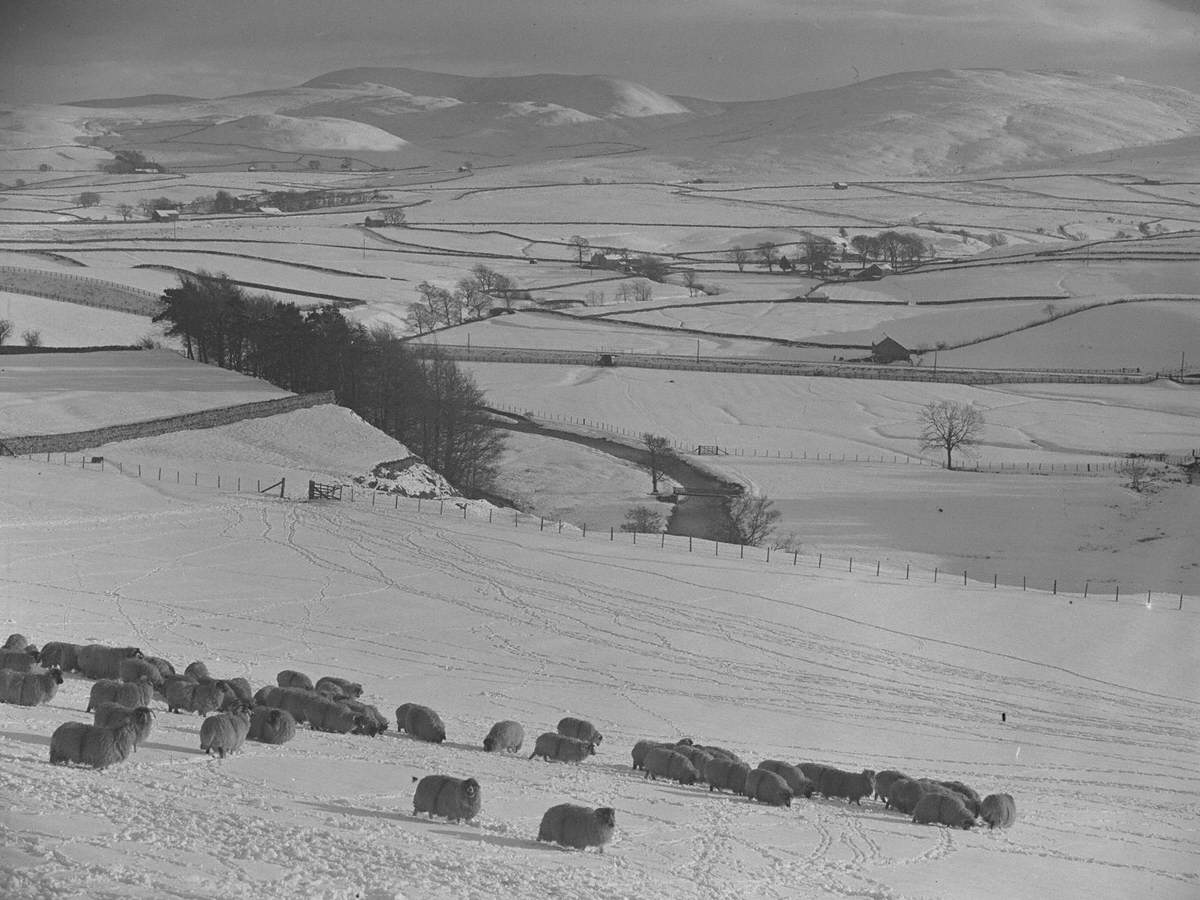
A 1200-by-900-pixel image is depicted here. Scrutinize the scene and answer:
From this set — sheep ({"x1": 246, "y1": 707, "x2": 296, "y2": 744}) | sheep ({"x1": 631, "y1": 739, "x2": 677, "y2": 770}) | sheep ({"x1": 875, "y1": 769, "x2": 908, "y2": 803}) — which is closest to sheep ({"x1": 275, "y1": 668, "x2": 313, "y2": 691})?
sheep ({"x1": 246, "y1": 707, "x2": 296, "y2": 744})

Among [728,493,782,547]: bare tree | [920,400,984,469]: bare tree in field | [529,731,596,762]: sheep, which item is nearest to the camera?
[529,731,596,762]: sheep

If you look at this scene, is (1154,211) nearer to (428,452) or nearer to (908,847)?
(428,452)

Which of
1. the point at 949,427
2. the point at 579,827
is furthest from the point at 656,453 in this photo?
the point at 579,827

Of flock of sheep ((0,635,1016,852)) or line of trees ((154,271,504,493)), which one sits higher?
line of trees ((154,271,504,493))

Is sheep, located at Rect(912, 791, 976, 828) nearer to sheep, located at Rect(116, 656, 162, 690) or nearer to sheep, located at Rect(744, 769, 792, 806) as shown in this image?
sheep, located at Rect(744, 769, 792, 806)

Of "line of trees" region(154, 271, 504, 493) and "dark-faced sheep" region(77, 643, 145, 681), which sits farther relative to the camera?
"line of trees" region(154, 271, 504, 493)

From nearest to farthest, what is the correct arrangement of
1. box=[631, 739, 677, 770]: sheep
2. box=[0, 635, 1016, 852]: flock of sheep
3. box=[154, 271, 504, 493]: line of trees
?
box=[0, 635, 1016, 852]: flock of sheep
box=[631, 739, 677, 770]: sheep
box=[154, 271, 504, 493]: line of trees
